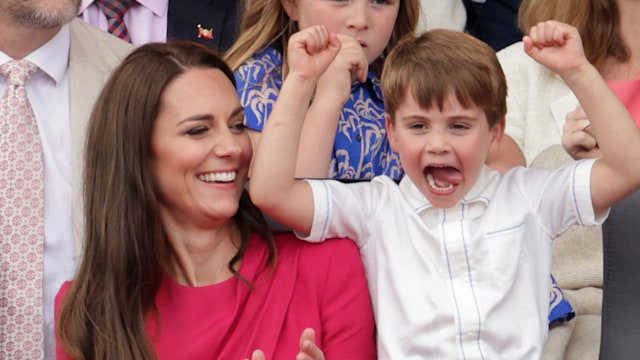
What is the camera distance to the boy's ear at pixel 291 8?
2898 mm

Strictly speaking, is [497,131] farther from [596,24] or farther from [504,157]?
[596,24]

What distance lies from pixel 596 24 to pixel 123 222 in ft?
4.36

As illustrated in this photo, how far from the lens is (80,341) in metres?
2.38

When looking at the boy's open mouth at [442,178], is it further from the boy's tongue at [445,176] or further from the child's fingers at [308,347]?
the child's fingers at [308,347]

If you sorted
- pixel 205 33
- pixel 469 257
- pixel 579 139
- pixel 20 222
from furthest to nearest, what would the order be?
pixel 205 33 < pixel 20 222 < pixel 579 139 < pixel 469 257

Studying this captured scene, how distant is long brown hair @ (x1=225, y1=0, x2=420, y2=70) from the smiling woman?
1.49 feet

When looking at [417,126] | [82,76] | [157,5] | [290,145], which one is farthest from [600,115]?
[157,5]

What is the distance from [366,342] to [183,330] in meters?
0.33

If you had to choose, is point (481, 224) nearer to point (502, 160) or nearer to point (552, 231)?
point (552, 231)

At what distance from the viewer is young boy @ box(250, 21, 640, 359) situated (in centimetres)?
224

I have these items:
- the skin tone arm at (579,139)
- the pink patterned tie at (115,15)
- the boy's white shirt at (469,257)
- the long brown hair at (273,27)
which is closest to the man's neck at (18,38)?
the long brown hair at (273,27)

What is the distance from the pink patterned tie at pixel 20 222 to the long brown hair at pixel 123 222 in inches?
14.5

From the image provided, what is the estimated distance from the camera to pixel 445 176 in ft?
7.50

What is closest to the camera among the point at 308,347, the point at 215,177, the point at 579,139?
the point at 308,347
